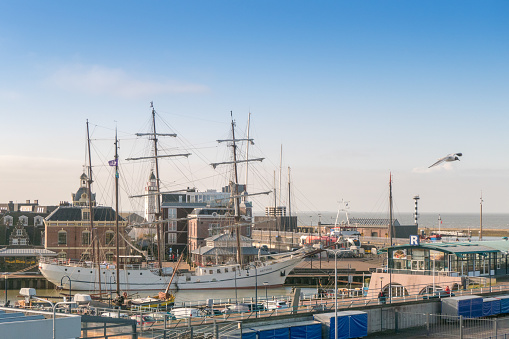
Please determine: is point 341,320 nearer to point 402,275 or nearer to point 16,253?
point 402,275

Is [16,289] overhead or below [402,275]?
below

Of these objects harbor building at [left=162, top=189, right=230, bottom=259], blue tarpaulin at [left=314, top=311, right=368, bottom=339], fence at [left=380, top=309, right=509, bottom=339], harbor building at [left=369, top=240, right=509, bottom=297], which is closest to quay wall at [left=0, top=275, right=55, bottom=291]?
harbor building at [left=162, top=189, right=230, bottom=259]

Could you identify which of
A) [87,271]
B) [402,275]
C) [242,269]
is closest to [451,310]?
[402,275]

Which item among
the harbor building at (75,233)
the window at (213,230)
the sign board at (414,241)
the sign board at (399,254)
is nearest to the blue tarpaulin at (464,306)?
the sign board at (414,241)

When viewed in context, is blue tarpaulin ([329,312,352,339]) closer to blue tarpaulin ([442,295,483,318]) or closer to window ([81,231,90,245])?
blue tarpaulin ([442,295,483,318])

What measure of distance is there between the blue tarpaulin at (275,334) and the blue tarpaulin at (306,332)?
1.66 ft

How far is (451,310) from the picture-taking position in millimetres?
41219

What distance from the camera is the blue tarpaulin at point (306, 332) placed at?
33312mm

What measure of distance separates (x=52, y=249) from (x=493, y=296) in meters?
69.7

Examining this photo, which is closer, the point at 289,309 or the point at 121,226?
the point at 289,309

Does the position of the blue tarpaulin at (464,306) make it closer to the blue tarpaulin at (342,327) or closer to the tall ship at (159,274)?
the blue tarpaulin at (342,327)

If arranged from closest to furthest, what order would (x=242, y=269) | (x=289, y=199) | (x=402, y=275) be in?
1. (x=402, y=275)
2. (x=242, y=269)
3. (x=289, y=199)

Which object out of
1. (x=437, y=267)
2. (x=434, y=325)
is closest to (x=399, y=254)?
(x=437, y=267)

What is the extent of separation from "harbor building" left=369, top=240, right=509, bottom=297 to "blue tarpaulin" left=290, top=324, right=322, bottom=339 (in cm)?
1575
